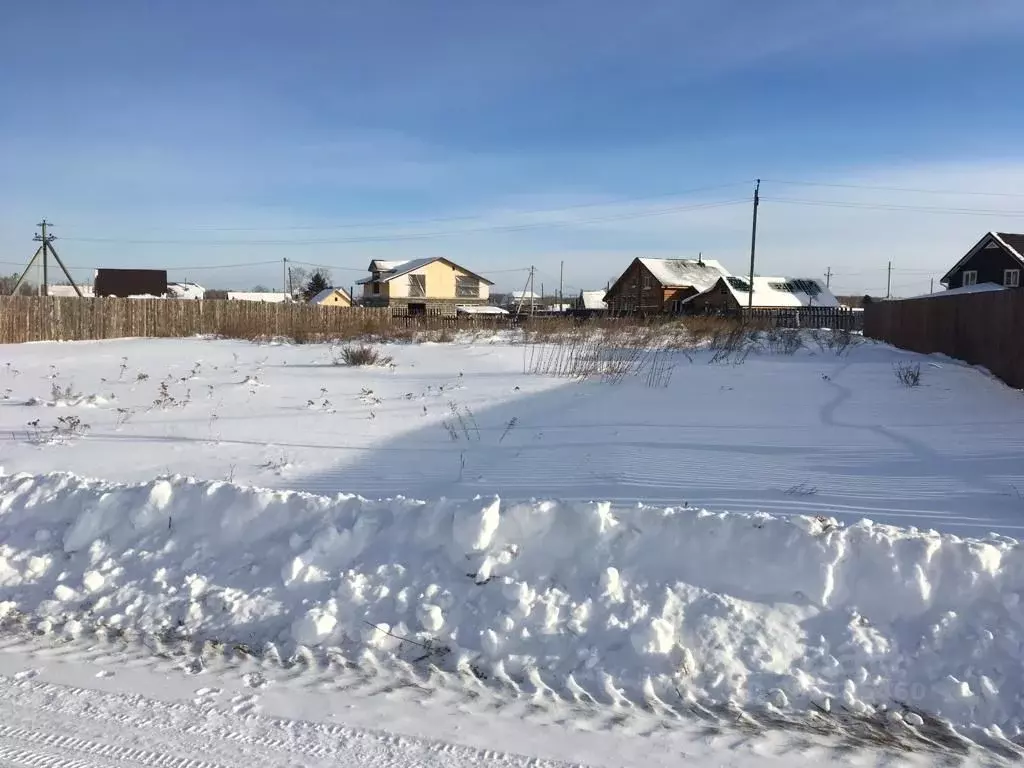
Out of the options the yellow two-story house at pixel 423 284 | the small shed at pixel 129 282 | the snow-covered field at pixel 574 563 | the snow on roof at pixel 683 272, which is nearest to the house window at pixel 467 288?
the yellow two-story house at pixel 423 284

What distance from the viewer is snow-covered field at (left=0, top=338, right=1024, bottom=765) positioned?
314 centimetres

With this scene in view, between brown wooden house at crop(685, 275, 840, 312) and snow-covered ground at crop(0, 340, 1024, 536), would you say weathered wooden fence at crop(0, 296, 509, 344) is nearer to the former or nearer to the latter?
snow-covered ground at crop(0, 340, 1024, 536)

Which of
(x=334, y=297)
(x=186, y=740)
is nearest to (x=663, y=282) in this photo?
(x=334, y=297)

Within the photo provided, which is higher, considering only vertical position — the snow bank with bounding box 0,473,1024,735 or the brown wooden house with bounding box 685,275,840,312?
the brown wooden house with bounding box 685,275,840,312

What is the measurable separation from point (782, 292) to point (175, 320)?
40485mm

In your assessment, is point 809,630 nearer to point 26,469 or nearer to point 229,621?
point 229,621

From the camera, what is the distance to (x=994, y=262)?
1561 inches

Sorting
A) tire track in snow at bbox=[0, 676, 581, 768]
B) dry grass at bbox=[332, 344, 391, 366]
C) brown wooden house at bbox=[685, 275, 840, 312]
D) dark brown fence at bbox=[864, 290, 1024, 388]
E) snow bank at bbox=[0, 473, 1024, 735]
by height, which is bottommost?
tire track in snow at bbox=[0, 676, 581, 768]

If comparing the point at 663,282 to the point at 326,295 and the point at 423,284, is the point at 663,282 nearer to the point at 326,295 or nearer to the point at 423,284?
the point at 423,284

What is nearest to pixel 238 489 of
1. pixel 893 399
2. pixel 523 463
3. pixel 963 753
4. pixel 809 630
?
pixel 523 463

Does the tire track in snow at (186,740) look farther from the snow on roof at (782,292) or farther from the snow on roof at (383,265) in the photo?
the snow on roof at (383,265)

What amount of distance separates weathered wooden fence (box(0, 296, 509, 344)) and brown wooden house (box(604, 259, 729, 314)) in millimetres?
24511

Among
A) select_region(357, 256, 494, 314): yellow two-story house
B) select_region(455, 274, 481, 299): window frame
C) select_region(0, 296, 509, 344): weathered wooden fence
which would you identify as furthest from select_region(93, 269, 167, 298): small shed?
select_region(0, 296, 509, 344): weathered wooden fence

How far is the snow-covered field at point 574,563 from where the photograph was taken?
124 inches
